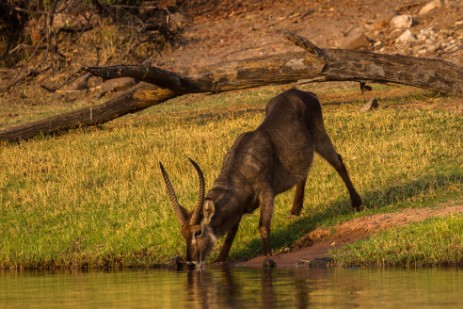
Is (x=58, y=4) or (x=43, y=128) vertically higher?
(x=58, y=4)

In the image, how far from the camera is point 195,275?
13.0m

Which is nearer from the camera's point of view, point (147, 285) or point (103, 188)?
point (147, 285)

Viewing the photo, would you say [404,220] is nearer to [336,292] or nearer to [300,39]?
[336,292]

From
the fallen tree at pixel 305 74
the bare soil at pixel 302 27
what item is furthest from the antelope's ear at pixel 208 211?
the bare soil at pixel 302 27

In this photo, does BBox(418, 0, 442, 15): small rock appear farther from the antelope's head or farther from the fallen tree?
the antelope's head

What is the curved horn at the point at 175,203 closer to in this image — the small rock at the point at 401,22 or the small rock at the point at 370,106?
the small rock at the point at 370,106

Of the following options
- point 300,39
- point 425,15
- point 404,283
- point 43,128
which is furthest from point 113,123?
point 404,283

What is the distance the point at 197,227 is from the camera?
1320 cm

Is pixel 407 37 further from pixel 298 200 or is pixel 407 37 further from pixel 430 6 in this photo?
pixel 298 200

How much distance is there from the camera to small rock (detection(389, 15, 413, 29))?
3117 centimetres

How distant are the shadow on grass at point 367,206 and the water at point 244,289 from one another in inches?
52.3

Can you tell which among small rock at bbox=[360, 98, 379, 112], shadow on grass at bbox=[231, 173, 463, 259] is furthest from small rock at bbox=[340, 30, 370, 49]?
shadow on grass at bbox=[231, 173, 463, 259]

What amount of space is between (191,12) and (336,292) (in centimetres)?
2565

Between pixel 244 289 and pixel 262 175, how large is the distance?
2.94m
